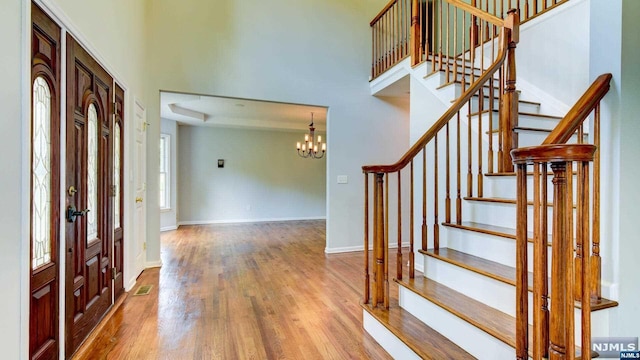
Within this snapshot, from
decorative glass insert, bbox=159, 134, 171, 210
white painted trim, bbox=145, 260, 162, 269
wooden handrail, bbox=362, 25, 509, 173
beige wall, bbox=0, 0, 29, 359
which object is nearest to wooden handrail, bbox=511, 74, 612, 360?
wooden handrail, bbox=362, 25, 509, 173

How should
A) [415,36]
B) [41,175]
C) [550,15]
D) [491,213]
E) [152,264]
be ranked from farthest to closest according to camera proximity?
1. [152,264]
2. [415,36]
3. [550,15]
4. [491,213]
5. [41,175]

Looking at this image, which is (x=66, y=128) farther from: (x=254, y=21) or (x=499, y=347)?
(x=254, y=21)

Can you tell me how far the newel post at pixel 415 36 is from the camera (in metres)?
3.57

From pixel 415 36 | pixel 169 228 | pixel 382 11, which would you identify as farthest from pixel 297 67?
pixel 169 228

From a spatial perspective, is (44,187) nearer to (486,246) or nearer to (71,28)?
(71,28)

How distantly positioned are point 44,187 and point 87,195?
0.56 m

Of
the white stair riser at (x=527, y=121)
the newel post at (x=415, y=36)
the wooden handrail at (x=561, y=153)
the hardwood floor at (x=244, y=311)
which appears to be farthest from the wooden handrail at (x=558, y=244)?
the newel post at (x=415, y=36)

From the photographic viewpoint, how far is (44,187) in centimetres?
159

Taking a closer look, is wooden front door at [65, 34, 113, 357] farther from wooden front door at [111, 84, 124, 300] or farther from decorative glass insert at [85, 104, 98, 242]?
wooden front door at [111, 84, 124, 300]

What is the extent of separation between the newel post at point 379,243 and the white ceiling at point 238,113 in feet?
9.84

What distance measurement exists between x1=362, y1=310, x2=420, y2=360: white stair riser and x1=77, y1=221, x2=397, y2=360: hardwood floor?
0.16ft


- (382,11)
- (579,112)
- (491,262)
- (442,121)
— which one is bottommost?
(491,262)

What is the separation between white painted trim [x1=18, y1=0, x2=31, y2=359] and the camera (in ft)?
4.33

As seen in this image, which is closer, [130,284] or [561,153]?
[561,153]
